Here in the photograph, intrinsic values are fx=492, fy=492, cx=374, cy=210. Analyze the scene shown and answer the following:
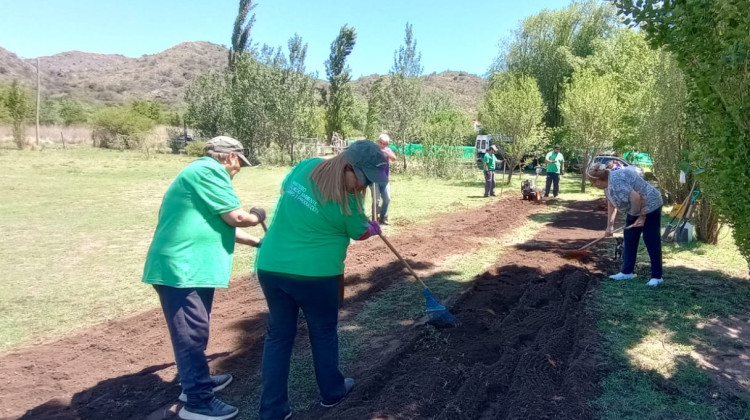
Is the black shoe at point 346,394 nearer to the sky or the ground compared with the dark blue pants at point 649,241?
nearer to the ground

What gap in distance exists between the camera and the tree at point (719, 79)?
148 inches

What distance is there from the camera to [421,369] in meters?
3.78

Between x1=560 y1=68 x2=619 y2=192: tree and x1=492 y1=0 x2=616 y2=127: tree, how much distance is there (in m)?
13.2

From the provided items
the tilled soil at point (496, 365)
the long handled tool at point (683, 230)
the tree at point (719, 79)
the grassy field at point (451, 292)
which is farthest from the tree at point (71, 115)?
the tree at point (719, 79)

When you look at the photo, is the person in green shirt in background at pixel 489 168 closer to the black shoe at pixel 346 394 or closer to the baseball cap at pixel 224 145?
the black shoe at pixel 346 394

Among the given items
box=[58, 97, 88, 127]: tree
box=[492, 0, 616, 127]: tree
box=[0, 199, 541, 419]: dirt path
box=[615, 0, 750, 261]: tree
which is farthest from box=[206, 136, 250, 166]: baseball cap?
box=[58, 97, 88, 127]: tree

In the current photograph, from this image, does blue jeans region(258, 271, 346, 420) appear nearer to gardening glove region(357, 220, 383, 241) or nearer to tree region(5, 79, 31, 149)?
gardening glove region(357, 220, 383, 241)

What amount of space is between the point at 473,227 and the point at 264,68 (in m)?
24.8

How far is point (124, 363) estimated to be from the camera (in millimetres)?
4109

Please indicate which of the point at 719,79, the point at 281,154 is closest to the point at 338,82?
the point at 281,154

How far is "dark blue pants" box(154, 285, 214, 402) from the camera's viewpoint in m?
3.05

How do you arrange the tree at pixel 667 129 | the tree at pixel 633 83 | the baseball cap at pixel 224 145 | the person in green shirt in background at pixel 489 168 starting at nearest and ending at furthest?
the baseball cap at pixel 224 145
the tree at pixel 667 129
the tree at pixel 633 83
the person in green shirt in background at pixel 489 168

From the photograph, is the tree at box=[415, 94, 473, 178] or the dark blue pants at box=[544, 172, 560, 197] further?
the tree at box=[415, 94, 473, 178]

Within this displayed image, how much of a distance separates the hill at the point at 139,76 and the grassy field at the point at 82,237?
58.9 m
